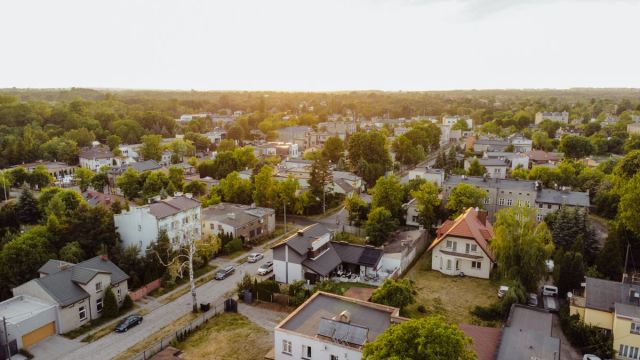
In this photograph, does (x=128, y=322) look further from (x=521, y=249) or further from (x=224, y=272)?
(x=521, y=249)

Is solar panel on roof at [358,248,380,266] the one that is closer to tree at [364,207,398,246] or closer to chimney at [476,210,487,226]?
tree at [364,207,398,246]

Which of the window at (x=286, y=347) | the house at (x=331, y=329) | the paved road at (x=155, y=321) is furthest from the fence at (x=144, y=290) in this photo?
the window at (x=286, y=347)

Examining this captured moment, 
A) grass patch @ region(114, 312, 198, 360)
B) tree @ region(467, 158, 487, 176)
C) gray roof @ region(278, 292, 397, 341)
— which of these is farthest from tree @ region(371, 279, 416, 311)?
tree @ region(467, 158, 487, 176)

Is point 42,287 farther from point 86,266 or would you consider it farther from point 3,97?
point 3,97

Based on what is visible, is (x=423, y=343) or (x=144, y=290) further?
(x=144, y=290)

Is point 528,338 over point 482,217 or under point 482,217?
under

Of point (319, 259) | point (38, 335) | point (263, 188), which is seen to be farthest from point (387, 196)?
point (38, 335)

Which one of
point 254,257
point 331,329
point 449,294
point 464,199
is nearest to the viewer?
point 331,329
